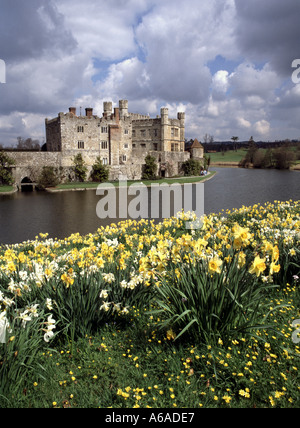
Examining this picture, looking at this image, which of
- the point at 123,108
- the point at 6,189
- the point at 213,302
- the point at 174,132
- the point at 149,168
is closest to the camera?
the point at 213,302

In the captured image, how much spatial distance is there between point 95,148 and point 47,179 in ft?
33.5

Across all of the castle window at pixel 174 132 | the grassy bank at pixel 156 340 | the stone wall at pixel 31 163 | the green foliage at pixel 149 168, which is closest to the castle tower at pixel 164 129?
the castle window at pixel 174 132

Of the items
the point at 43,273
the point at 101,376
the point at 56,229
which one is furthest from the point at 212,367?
the point at 56,229

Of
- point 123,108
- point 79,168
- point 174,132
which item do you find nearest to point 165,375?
point 79,168

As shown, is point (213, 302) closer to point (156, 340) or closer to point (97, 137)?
point (156, 340)

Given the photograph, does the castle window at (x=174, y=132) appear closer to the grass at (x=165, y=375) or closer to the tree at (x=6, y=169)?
the tree at (x=6, y=169)

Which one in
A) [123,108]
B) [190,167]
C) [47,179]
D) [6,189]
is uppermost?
[123,108]

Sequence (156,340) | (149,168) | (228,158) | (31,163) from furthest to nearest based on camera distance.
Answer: (228,158), (149,168), (31,163), (156,340)

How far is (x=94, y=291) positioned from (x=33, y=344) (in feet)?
3.20

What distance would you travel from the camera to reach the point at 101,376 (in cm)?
328

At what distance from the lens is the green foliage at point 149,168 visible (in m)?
49.8

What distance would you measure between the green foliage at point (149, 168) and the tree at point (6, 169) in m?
19.7

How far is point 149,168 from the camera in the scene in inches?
1971
